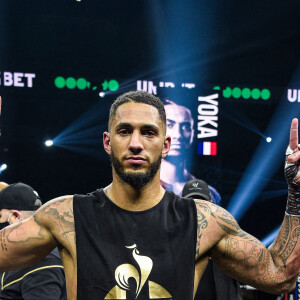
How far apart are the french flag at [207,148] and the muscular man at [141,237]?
5.09 meters

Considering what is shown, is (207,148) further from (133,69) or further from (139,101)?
(139,101)

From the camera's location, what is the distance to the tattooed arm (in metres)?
1.58

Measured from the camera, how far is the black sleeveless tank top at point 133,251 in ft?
4.89

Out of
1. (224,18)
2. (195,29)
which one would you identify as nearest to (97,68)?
(195,29)

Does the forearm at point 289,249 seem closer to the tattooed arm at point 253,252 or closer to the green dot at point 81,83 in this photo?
the tattooed arm at point 253,252

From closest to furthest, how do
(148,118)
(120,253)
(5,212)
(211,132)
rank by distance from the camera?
(120,253)
(148,118)
(5,212)
(211,132)

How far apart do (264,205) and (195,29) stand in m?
3.20

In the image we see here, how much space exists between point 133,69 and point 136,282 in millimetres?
5458

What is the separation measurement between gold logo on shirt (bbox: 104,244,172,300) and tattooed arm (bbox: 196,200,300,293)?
20 centimetres

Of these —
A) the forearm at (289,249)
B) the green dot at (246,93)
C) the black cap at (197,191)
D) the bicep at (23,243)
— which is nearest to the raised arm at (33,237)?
the bicep at (23,243)

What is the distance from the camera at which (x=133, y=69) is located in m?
6.65

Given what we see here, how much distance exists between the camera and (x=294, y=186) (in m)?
1.55

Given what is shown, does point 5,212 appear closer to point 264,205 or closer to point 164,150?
point 164,150

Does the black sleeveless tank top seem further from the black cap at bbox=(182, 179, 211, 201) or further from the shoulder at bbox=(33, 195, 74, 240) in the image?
the black cap at bbox=(182, 179, 211, 201)
